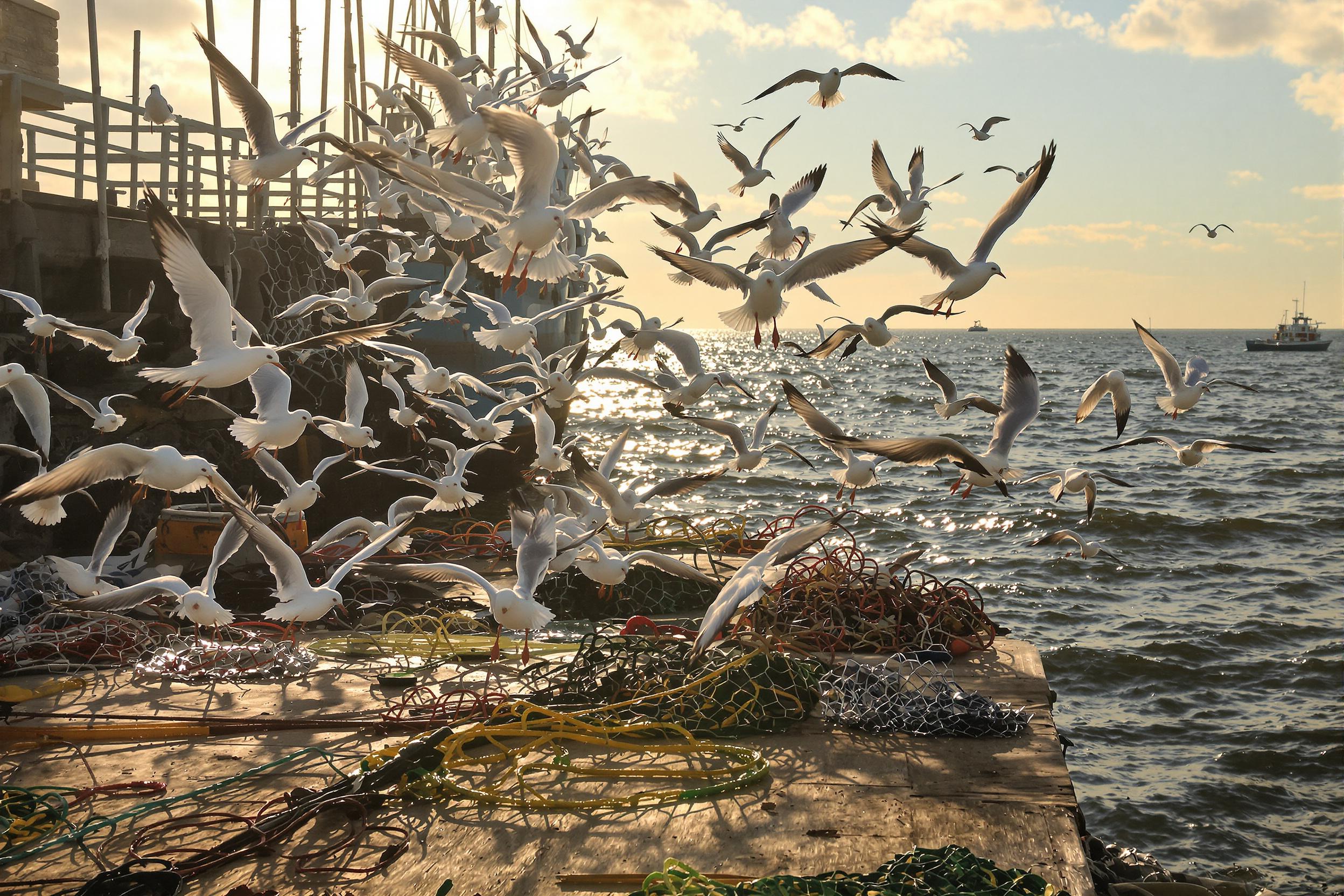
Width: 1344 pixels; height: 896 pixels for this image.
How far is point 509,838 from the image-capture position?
15.9 feet

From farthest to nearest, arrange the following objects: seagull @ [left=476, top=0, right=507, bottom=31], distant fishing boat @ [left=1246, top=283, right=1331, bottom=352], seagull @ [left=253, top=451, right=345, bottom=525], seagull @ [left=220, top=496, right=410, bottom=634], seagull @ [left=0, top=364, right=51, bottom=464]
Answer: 1. distant fishing boat @ [left=1246, top=283, right=1331, bottom=352]
2. seagull @ [left=476, top=0, right=507, bottom=31]
3. seagull @ [left=253, top=451, right=345, bottom=525]
4. seagull @ [left=0, top=364, right=51, bottom=464]
5. seagull @ [left=220, top=496, right=410, bottom=634]

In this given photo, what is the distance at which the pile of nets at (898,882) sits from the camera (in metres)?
4.09

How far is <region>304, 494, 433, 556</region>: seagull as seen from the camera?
8.68 meters

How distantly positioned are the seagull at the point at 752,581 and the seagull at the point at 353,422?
4815 mm

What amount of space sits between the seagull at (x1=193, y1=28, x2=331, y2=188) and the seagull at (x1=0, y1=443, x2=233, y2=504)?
281 cm

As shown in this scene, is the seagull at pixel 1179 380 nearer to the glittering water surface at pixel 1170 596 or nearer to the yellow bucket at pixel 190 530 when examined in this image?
the glittering water surface at pixel 1170 596

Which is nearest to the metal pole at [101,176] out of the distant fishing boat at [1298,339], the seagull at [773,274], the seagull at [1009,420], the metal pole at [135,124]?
the metal pole at [135,124]

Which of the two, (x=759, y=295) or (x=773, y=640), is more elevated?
(x=759, y=295)

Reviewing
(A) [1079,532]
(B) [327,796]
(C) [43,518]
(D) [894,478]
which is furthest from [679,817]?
(D) [894,478]

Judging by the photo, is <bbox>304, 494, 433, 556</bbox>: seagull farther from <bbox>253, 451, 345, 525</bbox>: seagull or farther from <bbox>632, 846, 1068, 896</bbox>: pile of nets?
<bbox>632, 846, 1068, 896</bbox>: pile of nets

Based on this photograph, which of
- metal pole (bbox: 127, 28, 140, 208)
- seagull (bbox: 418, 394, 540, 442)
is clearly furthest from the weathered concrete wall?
seagull (bbox: 418, 394, 540, 442)

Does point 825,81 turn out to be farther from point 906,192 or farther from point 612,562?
point 612,562

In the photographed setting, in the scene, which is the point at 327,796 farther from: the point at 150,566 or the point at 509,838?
the point at 150,566

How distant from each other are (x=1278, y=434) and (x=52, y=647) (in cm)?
3189
